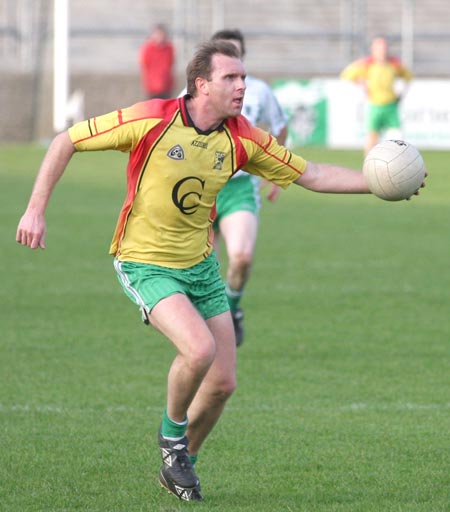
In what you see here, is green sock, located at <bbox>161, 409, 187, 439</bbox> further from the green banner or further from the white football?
the green banner

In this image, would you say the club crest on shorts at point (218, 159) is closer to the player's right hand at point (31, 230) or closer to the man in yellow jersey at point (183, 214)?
the man in yellow jersey at point (183, 214)

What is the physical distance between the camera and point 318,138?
29.0 meters

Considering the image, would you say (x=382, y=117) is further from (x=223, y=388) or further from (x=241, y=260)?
(x=223, y=388)

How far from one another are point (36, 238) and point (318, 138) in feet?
77.4

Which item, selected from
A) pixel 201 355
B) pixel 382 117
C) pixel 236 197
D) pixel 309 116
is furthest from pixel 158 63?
pixel 201 355

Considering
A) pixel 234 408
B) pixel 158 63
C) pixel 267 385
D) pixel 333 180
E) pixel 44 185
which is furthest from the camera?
pixel 158 63

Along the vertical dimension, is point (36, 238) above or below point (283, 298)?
above

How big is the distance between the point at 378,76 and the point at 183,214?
19.4m

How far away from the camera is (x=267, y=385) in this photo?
8.35m

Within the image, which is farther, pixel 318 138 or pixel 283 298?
pixel 318 138

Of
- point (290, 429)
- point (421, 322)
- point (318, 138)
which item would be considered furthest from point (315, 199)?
point (290, 429)

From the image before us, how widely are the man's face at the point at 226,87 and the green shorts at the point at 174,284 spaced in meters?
0.76

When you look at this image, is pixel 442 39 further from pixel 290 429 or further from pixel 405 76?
pixel 290 429

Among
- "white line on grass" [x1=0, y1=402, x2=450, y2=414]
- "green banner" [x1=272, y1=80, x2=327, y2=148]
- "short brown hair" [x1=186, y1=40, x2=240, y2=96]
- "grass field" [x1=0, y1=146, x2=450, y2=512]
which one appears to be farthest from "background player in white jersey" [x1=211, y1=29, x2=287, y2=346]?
"green banner" [x1=272, y1=80, x2=327, y2=148]
